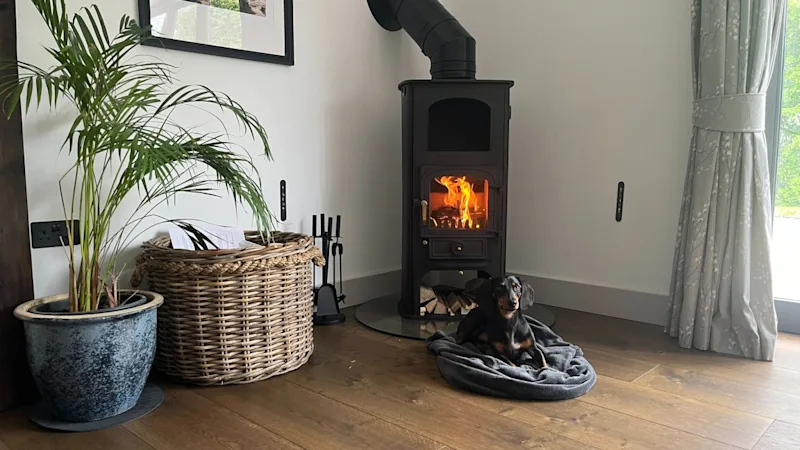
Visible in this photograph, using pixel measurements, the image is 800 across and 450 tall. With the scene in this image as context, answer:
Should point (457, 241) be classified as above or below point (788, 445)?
above

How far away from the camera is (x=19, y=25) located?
1909 millimetres

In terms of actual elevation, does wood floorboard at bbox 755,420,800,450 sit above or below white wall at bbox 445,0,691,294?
below

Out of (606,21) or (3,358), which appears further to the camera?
(606,21)

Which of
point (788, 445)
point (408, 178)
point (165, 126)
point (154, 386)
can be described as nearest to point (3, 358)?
point (154, 386)

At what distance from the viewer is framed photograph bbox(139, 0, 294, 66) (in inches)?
88.6

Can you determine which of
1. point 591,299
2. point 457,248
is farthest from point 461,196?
point 591,299

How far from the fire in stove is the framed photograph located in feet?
2.89

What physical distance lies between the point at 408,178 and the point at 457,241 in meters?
0.36

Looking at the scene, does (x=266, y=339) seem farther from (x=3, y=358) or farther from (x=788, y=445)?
(x=788, y=445)

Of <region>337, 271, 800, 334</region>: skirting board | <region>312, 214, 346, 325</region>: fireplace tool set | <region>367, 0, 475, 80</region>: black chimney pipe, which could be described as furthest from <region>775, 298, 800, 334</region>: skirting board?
<region>312, 214, 346, 325</region>: fireplace tool set

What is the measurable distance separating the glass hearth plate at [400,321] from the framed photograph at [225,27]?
3.93 ft

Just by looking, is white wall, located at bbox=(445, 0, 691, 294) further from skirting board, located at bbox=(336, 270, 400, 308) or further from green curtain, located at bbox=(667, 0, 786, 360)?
skirting board, located at bbox=(336, 270, 400, 308)

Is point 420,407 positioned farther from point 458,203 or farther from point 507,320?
point 458,203

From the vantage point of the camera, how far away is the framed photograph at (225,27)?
2250 mm
